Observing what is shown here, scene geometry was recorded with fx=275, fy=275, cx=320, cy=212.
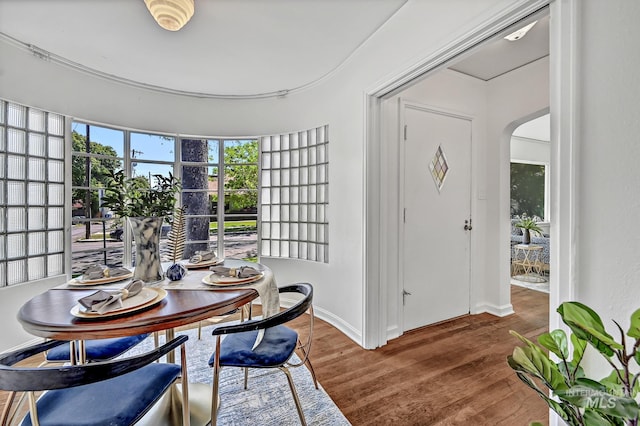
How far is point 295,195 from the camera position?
3424mm

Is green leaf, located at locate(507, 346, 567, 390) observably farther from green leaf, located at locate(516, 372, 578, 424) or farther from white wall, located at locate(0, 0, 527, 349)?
white wall, located at locate(0, 0, 527, 349)

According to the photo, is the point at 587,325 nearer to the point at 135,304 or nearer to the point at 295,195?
the point at 135,304

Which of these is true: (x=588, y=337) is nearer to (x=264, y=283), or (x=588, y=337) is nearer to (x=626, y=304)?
(x=626, y=304)

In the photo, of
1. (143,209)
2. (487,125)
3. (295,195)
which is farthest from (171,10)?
(487,125)

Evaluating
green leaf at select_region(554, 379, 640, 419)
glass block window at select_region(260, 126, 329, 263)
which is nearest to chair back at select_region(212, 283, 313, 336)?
green leaf at select_region(554, 379, 640, 419)

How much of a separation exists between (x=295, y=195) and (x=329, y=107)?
1105 millimetres

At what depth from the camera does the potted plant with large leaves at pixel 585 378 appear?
1.93ft

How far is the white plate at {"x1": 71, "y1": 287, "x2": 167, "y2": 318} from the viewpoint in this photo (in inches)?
45.8

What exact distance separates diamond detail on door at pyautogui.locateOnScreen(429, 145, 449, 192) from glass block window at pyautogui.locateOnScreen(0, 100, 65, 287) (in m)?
3.72

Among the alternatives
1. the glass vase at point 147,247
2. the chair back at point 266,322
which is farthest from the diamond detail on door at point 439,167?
the glass vase at point 147,247

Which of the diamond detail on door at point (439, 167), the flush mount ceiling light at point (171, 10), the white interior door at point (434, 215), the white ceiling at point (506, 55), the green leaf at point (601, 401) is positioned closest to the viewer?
the green leaf at point (601, 401)

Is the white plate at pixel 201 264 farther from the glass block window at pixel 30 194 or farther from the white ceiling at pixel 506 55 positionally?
the white ceiling at pixel 506 55

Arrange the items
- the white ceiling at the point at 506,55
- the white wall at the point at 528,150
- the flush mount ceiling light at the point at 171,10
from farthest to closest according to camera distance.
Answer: the white wall at the point at 528,150 → the white ceiling at the point at 506,55 → the flush mount ceiling light at the point at 171,10

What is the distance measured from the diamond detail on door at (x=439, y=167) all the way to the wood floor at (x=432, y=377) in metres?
1.50
